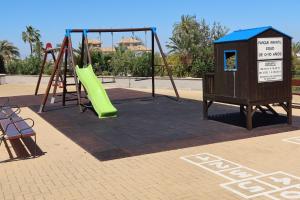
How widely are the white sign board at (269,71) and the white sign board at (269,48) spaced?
13 cm

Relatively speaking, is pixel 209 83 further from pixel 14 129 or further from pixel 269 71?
pixel 14 129

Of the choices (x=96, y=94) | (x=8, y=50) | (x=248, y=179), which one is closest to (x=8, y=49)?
(x=8, y=50)

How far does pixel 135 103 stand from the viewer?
16688 mm

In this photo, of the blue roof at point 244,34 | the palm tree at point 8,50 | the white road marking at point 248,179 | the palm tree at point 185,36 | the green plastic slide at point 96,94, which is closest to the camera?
the white road marking at point 248,179

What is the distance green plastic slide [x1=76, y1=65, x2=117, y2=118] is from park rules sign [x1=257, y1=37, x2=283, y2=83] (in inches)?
200

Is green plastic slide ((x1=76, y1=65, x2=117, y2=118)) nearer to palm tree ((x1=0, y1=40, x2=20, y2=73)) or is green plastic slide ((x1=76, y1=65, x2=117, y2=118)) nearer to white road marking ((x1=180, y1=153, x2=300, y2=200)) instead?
white road marking ((x1=180, y1=153, x2=300, y2=200))

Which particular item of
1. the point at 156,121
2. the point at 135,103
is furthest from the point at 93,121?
the point at 135,103

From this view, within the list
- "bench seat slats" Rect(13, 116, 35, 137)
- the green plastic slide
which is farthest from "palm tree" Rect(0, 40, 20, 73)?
"bench seat slats" Rect(13, 116, 35, 137)

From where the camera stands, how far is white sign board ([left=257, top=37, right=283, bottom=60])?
394 inches

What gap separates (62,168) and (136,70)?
20445 mm

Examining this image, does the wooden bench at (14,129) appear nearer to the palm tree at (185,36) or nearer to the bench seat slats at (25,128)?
the bench seat slats at (25,128)

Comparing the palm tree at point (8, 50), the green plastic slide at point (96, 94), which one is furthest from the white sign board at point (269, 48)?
the palm tree at point (8, 50)

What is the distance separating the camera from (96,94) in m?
13.9

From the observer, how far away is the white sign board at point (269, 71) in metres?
10.1
